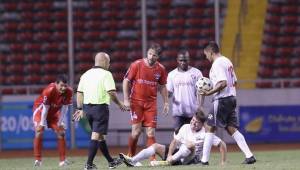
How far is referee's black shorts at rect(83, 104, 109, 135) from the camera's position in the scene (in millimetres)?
15680

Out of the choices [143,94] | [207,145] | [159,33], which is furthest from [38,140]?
[159,33]

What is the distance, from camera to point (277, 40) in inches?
1275

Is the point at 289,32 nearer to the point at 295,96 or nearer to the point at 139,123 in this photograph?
the point at 295,96

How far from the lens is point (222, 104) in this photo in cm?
1670

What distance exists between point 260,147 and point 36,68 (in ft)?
28.3

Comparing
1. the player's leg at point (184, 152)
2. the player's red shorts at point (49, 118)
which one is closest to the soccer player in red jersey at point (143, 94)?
the player's leg at point (184, 152)

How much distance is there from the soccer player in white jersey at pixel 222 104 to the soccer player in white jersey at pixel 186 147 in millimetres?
307

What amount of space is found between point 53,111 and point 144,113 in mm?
2744

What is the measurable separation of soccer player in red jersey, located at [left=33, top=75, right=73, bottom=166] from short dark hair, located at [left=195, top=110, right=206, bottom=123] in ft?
10.9

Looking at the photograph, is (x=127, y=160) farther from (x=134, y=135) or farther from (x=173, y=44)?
(x=173, y=44)

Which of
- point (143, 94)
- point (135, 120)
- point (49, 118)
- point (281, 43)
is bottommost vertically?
point (49, 118)

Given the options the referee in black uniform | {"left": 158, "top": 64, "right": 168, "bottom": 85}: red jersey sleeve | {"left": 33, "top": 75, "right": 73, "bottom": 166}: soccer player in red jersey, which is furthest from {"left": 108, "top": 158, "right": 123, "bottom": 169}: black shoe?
{"left": 33, "top": 75, "right": 73, "bottom": 166}: soccer player in red jersey

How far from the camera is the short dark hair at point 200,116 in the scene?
56.1ft

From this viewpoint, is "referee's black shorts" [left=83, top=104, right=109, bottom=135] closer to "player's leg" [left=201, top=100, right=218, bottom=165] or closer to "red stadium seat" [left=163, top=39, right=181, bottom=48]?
"player's leg" [left=201, top=100, right=218, bottom=165]
